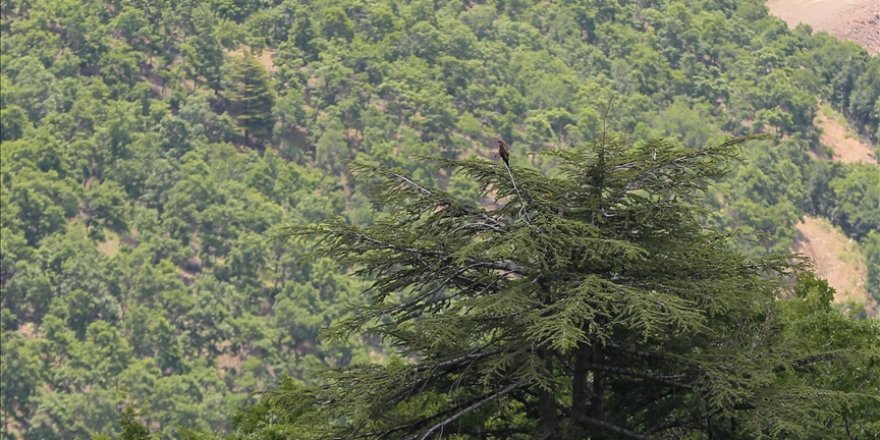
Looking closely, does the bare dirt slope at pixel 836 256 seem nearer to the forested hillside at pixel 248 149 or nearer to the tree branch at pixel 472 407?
the forested hillside at pixel 248 149

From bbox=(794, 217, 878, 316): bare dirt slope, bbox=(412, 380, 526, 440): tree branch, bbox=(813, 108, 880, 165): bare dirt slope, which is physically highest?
bbox=(412, 380, 526, 440): tree branch

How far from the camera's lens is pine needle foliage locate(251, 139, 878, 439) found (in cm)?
1736

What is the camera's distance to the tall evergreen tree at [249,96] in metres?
164

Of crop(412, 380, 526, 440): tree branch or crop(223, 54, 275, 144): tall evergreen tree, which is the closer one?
crop(412, 380, 526, 440): tree branch

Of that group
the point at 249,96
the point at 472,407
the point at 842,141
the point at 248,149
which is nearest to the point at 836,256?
the point at 842,141

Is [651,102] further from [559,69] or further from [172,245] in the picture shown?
[172,245]

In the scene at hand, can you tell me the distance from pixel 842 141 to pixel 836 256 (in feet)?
93.1

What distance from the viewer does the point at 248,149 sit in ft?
536

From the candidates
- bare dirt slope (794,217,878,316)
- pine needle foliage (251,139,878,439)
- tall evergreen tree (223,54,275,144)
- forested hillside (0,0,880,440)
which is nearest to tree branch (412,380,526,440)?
pine needle foliage (251,139,878,439)

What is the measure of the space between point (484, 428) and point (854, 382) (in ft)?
20.3

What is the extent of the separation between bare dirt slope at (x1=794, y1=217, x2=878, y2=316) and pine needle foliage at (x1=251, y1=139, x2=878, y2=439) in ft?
436

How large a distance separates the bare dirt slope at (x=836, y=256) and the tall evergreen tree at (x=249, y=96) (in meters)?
54.4

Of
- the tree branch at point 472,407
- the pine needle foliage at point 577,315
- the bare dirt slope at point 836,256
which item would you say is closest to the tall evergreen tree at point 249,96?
the bare dirt slope at point 836,256

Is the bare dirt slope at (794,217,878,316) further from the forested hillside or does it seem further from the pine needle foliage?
the pine needle foliage
